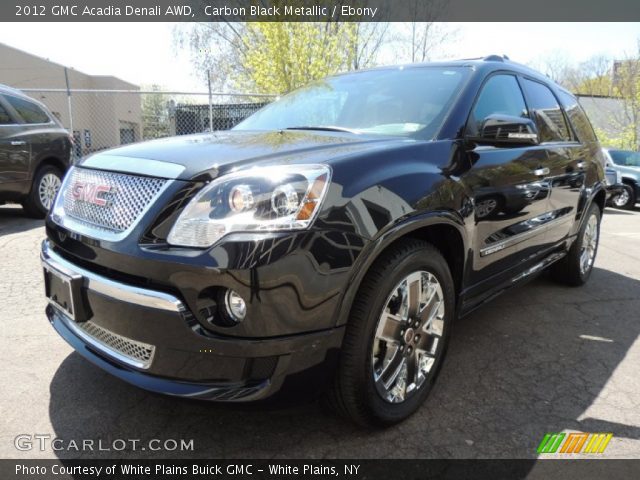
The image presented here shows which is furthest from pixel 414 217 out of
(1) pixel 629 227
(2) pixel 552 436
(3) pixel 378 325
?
(1) pixel 629 227

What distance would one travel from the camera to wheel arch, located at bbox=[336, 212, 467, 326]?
1882mm

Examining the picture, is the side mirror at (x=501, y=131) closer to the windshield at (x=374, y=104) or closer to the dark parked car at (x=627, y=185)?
the windshield at (x=374, y=104)

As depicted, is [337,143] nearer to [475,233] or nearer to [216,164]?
[216,164]

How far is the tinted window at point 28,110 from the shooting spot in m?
6.54

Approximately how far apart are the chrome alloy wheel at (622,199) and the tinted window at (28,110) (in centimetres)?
1304

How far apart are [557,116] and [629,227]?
6546 millimetres

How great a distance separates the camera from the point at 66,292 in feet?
6.75

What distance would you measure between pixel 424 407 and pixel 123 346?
1.48 m

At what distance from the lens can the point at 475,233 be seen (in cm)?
261

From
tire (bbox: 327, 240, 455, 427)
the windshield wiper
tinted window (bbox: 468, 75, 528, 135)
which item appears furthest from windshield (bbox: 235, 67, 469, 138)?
tire (bbox: 327, 240, 455, 427)

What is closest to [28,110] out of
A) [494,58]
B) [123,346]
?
[123,346]

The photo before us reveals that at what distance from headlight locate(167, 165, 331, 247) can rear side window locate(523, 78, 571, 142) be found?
2406mm

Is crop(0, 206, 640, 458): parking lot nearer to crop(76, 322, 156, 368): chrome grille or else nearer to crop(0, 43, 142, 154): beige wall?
crop(76, 322, 156, 368): chrome grille

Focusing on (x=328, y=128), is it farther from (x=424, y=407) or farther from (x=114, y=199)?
(x=424, y=407)
